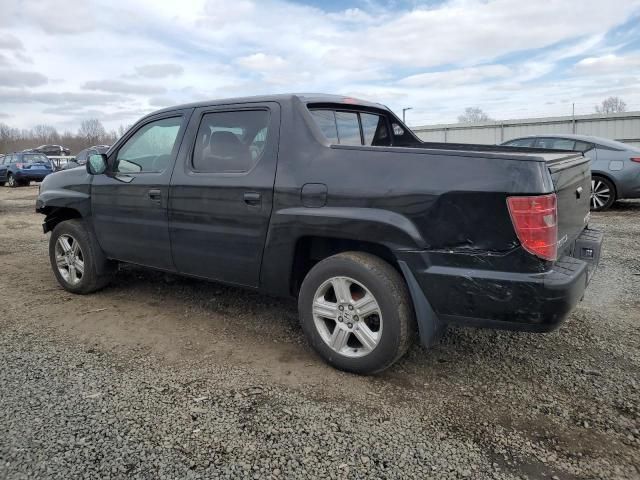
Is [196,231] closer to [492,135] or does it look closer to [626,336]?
[626,336]

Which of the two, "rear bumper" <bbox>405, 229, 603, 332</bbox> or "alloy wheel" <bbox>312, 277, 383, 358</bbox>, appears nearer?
"rear bumper" <bbox>405, 229, 603, 332</bbox>

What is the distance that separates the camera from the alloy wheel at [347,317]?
2.96m

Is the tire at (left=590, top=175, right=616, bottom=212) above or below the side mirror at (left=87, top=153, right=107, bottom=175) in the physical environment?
below

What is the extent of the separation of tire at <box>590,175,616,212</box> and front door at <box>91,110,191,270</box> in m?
8.16

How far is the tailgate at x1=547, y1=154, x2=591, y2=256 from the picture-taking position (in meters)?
2.71

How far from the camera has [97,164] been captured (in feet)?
14.4

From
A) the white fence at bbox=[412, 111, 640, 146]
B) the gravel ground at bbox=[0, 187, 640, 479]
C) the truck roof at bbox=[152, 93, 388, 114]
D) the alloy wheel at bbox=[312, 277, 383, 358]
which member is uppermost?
the white fence at bbox=[412, 111, 640, 146]

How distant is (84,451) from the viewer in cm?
232

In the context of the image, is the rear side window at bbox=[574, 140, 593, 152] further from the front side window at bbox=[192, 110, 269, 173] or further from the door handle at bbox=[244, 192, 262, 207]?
the door handle at bbox=[244, 192, 262, 207]

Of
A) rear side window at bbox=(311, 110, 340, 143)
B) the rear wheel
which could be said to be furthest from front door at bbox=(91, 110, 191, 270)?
the rear wheel

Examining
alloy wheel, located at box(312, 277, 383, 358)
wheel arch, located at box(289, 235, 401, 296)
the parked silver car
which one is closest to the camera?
alloy wheel, located at box(312, 277, 383, 358)

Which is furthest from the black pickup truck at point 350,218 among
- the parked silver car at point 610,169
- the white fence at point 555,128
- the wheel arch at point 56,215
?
the white fence at point 555,128

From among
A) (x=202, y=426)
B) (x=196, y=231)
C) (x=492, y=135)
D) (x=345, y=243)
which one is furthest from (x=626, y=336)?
(x=492, y=135)

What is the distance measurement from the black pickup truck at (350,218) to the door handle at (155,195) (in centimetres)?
2
